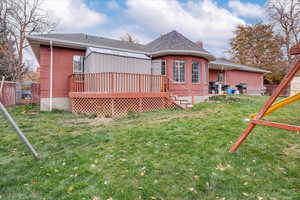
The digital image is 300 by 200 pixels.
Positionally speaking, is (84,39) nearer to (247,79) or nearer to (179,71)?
(179,71)

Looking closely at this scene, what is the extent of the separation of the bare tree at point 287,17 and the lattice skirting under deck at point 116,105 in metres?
25.5

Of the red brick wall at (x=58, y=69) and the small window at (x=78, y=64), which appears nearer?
the red brick wall at (x=58, y=69)

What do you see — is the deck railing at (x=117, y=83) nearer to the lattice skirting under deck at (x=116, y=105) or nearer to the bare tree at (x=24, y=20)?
the lattice skirting under deck at (x=116, y=105)

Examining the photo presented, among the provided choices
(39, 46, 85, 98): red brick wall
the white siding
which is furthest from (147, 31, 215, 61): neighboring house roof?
(39, 46, 85, 98): red brick wall

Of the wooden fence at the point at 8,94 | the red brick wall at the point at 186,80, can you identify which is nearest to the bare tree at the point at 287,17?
the red brick wall at the point at 186,80

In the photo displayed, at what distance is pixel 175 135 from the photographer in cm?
452

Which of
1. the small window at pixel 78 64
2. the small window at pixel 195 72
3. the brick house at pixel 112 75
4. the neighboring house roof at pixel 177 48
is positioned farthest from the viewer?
the small window at pixel 195 72

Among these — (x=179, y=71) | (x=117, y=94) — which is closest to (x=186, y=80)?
(x=179, y=71)

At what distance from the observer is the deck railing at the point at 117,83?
305 inches

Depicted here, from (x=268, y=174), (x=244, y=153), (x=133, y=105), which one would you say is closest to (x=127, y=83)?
(x=133, y=105)

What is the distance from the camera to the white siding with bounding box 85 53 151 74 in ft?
27.8

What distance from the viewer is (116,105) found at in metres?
8.03

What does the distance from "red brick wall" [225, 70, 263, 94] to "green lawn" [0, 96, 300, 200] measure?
15061 millimetres

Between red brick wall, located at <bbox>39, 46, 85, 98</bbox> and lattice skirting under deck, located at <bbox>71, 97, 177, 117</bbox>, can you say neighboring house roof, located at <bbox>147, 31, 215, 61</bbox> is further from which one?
red brick wall, located at <bbox>39, 46, 85, 98</bbox>
